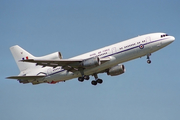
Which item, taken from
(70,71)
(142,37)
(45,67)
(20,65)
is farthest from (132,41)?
(20,65)

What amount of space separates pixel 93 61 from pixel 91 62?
43 cm

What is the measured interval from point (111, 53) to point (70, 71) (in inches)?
314

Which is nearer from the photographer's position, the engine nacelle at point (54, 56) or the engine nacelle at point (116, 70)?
the engine nacelle at point (54, 56)

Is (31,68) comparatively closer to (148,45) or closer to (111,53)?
(111,53)

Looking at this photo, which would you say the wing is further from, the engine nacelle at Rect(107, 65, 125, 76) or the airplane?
the engine nacelle at Rect(107, 65, 125, 76)

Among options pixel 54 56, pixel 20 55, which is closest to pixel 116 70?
pixel 54 56

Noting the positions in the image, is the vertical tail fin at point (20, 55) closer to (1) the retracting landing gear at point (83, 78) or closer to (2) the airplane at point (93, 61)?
(2) the airplane at point (93, 61)

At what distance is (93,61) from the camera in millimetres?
53375

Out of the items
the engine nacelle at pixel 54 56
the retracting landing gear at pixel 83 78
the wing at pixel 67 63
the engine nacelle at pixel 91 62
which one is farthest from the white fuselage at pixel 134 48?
the engine nacelle at pixel 54 56

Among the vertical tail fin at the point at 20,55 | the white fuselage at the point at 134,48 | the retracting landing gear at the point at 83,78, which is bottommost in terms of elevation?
the retracting landing gear at the point at 83,78

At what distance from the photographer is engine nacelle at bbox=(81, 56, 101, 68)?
174 ft

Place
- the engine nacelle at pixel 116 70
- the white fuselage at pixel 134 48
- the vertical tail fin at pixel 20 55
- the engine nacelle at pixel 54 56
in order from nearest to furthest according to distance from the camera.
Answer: the white fuselage at pixel 134 48 → the engine nacelle at pixel 54 56 → the engine nacelle at pixel 116 70 → the vertical tail fin at pixel 20 55

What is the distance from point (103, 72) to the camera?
60.8 m

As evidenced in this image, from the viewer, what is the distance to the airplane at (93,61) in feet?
174
